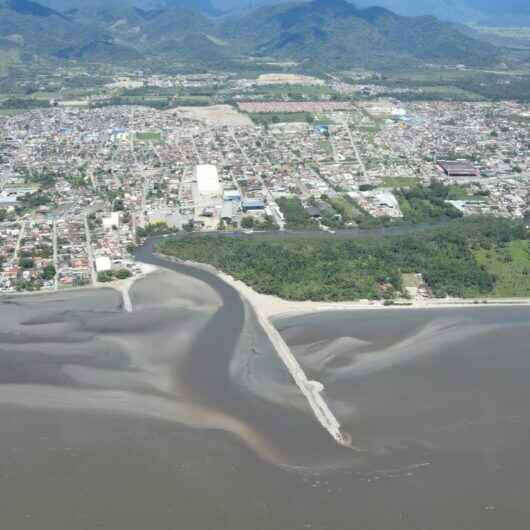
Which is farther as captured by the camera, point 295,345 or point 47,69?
point 47,69

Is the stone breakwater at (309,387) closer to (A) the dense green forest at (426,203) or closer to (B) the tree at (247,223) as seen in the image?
(B) the tree at (247,223)

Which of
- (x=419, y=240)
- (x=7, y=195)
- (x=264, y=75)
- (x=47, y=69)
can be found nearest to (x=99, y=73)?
(x=47, y=69)

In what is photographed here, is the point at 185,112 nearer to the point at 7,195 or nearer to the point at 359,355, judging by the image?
the point at 7,195

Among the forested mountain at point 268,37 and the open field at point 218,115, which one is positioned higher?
the forested mountain at point 268,37

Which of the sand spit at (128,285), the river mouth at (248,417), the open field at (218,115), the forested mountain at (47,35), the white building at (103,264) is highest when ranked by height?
the forested mountain at (47,35)

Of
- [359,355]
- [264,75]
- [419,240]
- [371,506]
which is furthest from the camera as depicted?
[264,75]

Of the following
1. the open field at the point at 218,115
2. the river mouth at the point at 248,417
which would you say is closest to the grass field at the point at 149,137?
the open field at the point at 218,115

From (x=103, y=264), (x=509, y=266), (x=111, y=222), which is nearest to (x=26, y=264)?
(x=103, y=264)
